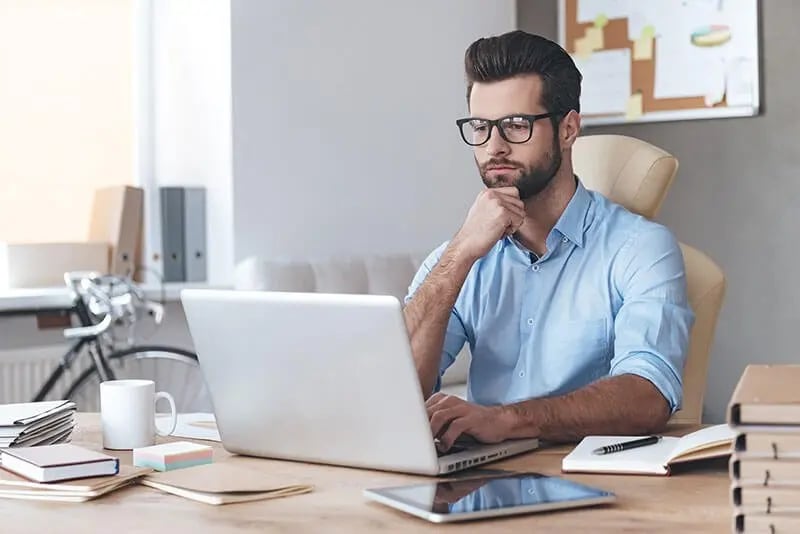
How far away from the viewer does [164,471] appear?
4.69 feet

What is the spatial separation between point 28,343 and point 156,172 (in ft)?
2.25

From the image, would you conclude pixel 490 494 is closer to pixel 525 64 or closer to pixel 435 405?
pixel 435 405

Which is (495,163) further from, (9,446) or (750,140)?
(750,140)

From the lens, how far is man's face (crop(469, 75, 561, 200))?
211 centimetres

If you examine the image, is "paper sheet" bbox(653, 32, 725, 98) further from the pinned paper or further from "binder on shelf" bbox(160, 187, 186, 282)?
"binder on shelf" bbox(160, 187, 186, 282)

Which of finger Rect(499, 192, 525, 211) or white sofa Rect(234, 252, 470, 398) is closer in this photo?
finger Rect(499, 192, 525, 211)

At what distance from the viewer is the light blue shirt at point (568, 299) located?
1.97 m

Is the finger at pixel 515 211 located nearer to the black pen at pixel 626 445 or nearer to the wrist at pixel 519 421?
the wrist at pixel 519 421

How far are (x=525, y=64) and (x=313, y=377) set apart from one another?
93 centimetres

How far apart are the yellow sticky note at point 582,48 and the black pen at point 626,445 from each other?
2.92 metres

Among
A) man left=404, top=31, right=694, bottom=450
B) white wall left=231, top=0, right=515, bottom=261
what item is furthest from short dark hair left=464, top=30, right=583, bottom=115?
white wall left=231, top=0, right=515, bottom=261

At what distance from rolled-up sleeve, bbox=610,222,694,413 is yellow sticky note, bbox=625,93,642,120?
7.17ft

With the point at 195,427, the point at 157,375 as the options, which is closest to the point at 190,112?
the point at 157,375

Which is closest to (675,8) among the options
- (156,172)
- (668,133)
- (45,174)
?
(668,133)
